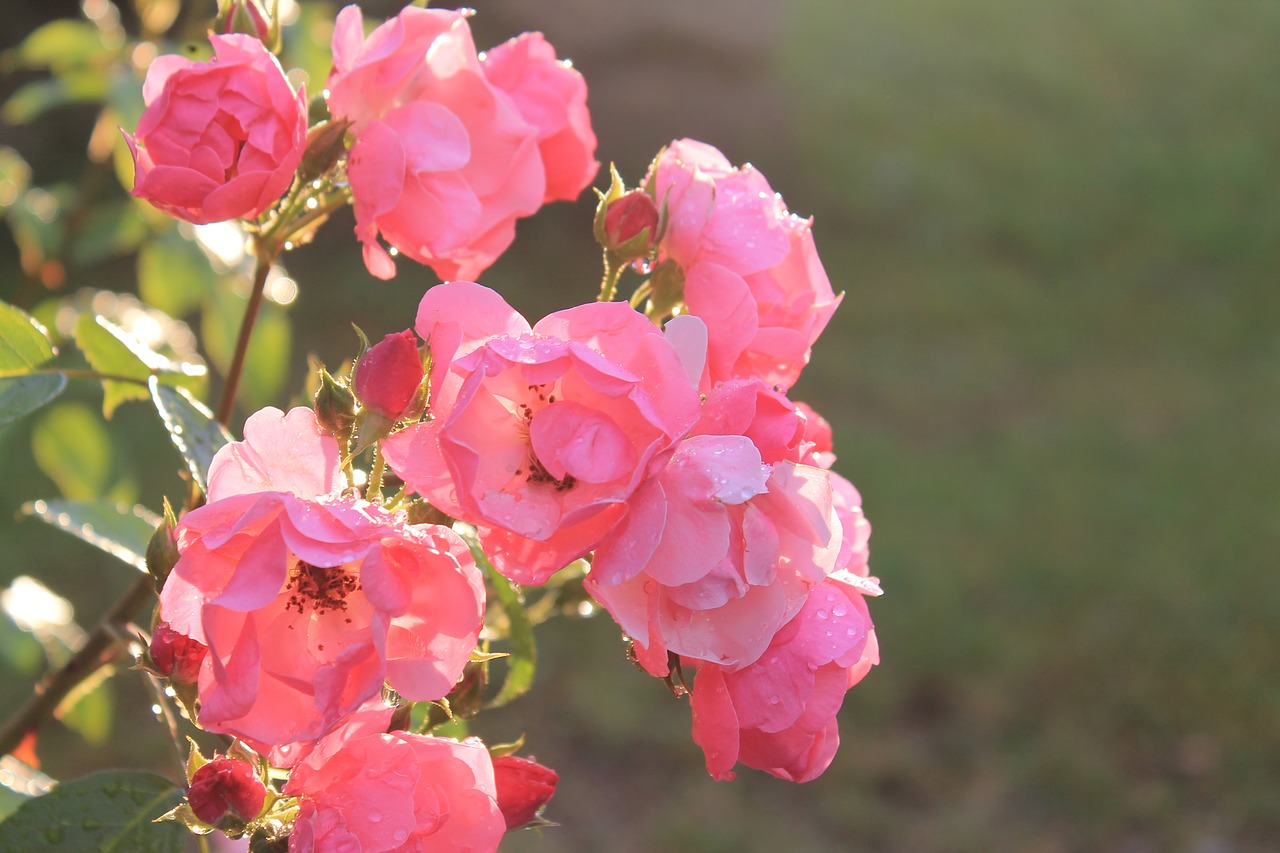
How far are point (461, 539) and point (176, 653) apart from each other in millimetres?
145

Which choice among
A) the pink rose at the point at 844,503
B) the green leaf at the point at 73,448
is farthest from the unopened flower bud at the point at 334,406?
the green leaf at the point at 73,448

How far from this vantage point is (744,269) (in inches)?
24.5

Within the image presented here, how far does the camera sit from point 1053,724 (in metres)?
2.27

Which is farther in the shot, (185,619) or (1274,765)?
(1274,765)

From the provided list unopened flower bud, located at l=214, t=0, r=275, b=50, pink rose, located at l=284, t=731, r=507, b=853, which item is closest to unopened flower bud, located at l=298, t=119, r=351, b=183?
unopened flower bud, located at l=214, t=0, r=275, b=50

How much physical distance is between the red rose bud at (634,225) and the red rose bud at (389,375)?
0.18 m

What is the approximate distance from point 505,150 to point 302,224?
0.13 meters

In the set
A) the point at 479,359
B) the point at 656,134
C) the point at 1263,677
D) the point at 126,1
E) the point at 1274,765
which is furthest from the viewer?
the point at 656,134

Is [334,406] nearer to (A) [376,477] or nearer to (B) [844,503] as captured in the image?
(A) [376,477]

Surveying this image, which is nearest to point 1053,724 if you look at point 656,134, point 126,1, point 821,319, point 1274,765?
point 1274,765

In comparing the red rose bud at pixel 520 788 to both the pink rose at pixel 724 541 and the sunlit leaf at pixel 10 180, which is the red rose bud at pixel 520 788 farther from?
the sunlit leaf at pixel 10 180

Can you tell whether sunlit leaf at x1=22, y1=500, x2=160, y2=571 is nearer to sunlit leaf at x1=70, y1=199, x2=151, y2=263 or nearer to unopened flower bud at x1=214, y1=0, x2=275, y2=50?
unopened flower bud at x1=214, y1=0, x2=275, y2=50

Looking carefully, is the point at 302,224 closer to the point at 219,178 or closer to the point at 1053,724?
the point at 219,178

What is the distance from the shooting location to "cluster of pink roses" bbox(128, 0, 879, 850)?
0.46 metres
